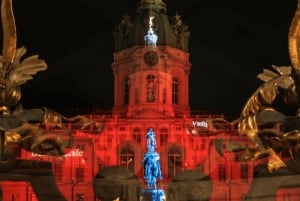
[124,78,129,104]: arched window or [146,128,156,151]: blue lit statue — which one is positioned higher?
[124,78,129,104]: arched window

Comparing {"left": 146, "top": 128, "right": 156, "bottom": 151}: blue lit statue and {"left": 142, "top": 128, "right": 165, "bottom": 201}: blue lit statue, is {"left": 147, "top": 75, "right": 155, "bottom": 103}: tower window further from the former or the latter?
{"left": 146, "top": 128, "right": 156, "bottom": 151}: blue lit statue

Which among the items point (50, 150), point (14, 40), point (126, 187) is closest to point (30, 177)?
point (50, 150)

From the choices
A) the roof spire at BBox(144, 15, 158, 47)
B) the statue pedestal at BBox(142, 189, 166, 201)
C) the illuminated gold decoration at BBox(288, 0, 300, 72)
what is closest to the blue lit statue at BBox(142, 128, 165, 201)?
the statue pedestal at BBox(142, 189, 166, 201)

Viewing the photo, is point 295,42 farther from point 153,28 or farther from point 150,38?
point 153,28

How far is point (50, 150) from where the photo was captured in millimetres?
14570

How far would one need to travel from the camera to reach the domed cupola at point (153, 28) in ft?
150

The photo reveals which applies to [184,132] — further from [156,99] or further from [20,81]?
[20,81]

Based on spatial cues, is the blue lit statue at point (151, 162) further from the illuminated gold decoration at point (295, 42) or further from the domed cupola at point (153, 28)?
the illuminated gold decoration at point (295, 42)

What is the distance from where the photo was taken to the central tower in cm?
4359

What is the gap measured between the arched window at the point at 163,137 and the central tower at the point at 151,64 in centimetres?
119

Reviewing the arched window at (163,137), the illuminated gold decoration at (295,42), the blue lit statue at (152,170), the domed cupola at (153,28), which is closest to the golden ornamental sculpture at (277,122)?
the illuminated gold decoration at (295,42)

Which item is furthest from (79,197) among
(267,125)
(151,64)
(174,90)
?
(267,125)

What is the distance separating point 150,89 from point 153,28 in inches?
184

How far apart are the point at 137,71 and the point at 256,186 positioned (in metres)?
29.9
